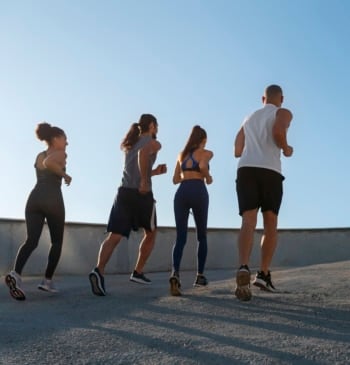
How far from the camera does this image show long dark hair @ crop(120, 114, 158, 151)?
5965mm

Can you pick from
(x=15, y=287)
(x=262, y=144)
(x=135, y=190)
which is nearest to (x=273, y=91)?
(x=262, y=144)

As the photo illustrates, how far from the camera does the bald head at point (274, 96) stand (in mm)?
5121

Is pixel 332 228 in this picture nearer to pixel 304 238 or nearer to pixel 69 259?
pixel 304 238

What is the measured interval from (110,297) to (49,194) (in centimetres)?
125

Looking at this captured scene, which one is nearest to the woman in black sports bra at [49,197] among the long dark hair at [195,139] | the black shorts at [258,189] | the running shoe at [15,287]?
the running shoe at [15,287]

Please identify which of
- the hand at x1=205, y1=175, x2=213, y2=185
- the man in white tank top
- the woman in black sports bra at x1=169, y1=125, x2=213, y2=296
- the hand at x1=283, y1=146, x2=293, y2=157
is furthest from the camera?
the hand at x1=205, y1=175, x2=213, y2=185

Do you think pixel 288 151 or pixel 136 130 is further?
pixel 136 130

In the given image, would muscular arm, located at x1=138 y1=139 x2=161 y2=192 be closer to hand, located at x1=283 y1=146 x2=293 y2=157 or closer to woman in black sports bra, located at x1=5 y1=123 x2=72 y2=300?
woman in black sports bra, located at x1=5 y1=123 x2=72 y2=300

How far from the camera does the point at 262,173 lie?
15.8 feet

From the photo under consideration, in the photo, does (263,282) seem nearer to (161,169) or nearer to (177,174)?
(177,174)

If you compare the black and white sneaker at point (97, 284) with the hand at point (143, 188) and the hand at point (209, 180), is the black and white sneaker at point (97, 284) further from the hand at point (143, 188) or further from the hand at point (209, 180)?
the hand at point (209, 180)

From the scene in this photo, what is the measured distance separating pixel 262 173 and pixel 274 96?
776 millimetres

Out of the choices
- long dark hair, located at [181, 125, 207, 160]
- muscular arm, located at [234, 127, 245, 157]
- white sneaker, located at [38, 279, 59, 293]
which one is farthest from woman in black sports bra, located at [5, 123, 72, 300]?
muscular arm, located at [234, 127, 245, 157]

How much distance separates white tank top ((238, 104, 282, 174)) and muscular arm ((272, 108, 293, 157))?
0.04 metres
